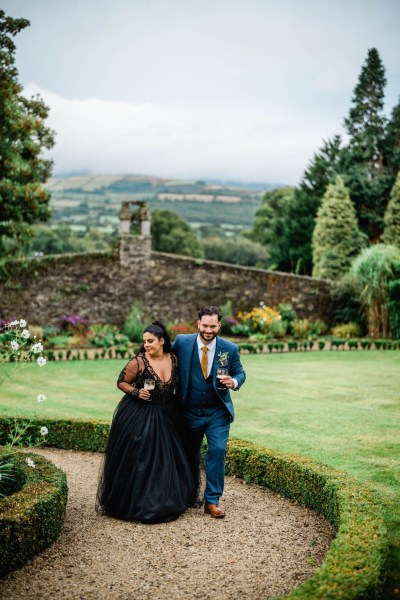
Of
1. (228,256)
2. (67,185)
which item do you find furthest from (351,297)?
(67,185)

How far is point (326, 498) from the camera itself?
6.04m

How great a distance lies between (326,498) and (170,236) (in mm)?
43903

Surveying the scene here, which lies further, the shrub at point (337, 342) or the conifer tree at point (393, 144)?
the conifer tree at point (393, 144)

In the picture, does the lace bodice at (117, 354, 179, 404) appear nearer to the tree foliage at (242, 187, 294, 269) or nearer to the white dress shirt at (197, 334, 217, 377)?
the white dress shirt at (197, 334, 217, 377)

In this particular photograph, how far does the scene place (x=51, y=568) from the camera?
196 inches

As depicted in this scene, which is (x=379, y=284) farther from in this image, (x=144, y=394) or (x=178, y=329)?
(x=144, y=394)

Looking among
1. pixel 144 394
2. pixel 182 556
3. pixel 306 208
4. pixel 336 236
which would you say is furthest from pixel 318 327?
pixel 182 556

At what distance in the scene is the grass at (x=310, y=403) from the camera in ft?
25.4

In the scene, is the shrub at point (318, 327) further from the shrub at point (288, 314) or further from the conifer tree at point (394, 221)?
the conifer tree at point (394, 221)

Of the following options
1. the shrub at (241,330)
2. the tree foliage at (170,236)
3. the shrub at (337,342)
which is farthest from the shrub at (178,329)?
the tree foliage at (170,236)

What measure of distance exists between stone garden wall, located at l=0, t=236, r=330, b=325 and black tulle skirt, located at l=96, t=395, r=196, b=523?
1596 centimetres

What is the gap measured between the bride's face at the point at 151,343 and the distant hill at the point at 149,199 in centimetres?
7952

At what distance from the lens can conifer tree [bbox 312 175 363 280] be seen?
90.3 feet

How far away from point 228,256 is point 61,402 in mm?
51650
